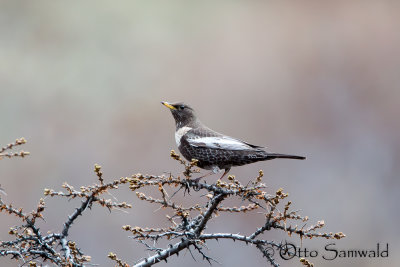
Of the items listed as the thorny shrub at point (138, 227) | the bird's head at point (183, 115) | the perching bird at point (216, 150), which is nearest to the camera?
the thorny shrub at point (138, 227)

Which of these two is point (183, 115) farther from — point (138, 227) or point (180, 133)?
point (138, 227)

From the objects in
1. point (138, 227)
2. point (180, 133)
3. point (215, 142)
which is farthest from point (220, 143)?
point (138, 227)

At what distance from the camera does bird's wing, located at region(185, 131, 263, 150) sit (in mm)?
6980

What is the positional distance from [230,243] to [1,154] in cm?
977

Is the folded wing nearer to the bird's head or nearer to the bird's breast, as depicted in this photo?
the bird's breast

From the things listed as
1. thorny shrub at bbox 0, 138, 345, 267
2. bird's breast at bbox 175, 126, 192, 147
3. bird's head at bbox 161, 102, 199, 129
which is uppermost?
bird's head at bbox 161, 102, 199, 129

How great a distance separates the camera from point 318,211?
14375 mm

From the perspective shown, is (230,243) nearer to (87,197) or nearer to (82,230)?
(82,230)

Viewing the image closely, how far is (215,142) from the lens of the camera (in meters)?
7.12

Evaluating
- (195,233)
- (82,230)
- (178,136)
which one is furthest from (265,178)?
(195,233)

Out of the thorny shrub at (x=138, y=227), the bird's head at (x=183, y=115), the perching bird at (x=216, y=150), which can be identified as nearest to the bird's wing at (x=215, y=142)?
the perching bird at (x=216, y=150)

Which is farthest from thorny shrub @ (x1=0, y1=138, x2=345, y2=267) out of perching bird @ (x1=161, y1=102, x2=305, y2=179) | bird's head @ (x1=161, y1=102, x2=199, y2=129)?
bird's head @ (x1=161, y1=102, x2=199, y2=129)

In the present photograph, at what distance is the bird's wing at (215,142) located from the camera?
698cm

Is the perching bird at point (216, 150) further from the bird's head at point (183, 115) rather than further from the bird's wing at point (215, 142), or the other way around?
the bird's head at point (183, 115)
